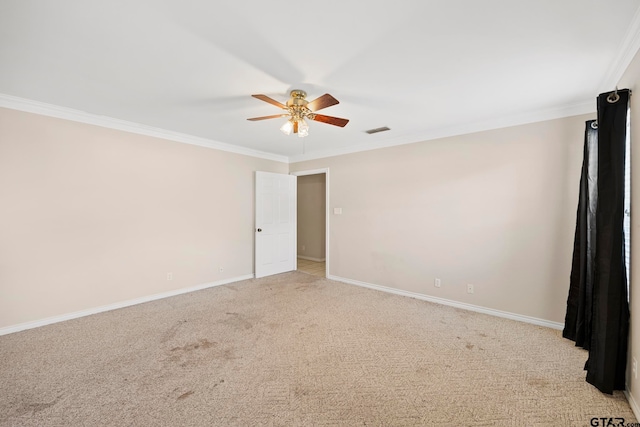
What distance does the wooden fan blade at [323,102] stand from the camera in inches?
86.0

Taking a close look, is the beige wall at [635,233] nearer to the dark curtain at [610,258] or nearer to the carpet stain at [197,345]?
the dark curtain at [610,258]

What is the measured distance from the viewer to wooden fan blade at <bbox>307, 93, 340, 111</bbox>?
2.18 metres

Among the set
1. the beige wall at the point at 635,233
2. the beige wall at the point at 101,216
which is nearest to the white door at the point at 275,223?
the beige wall at the point at 101,216

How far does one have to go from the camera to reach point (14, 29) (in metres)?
1.71

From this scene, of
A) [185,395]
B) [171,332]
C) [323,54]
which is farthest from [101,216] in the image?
[323,54]

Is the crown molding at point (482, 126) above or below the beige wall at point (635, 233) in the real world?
above

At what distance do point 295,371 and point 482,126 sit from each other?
3526 mm

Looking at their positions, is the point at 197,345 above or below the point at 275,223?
below

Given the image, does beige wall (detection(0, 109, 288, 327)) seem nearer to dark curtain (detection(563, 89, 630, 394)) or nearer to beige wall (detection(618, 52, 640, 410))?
dark curtain (detection(563, 89, 630, 394))

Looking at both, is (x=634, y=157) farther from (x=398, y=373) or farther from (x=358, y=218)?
(x=358, y=218)

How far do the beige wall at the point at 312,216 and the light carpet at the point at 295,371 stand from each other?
333 cm

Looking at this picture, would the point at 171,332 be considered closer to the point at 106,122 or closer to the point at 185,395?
the point at 185,395

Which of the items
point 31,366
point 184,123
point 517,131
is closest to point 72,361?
point 31,366

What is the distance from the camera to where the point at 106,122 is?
3.40 meters
